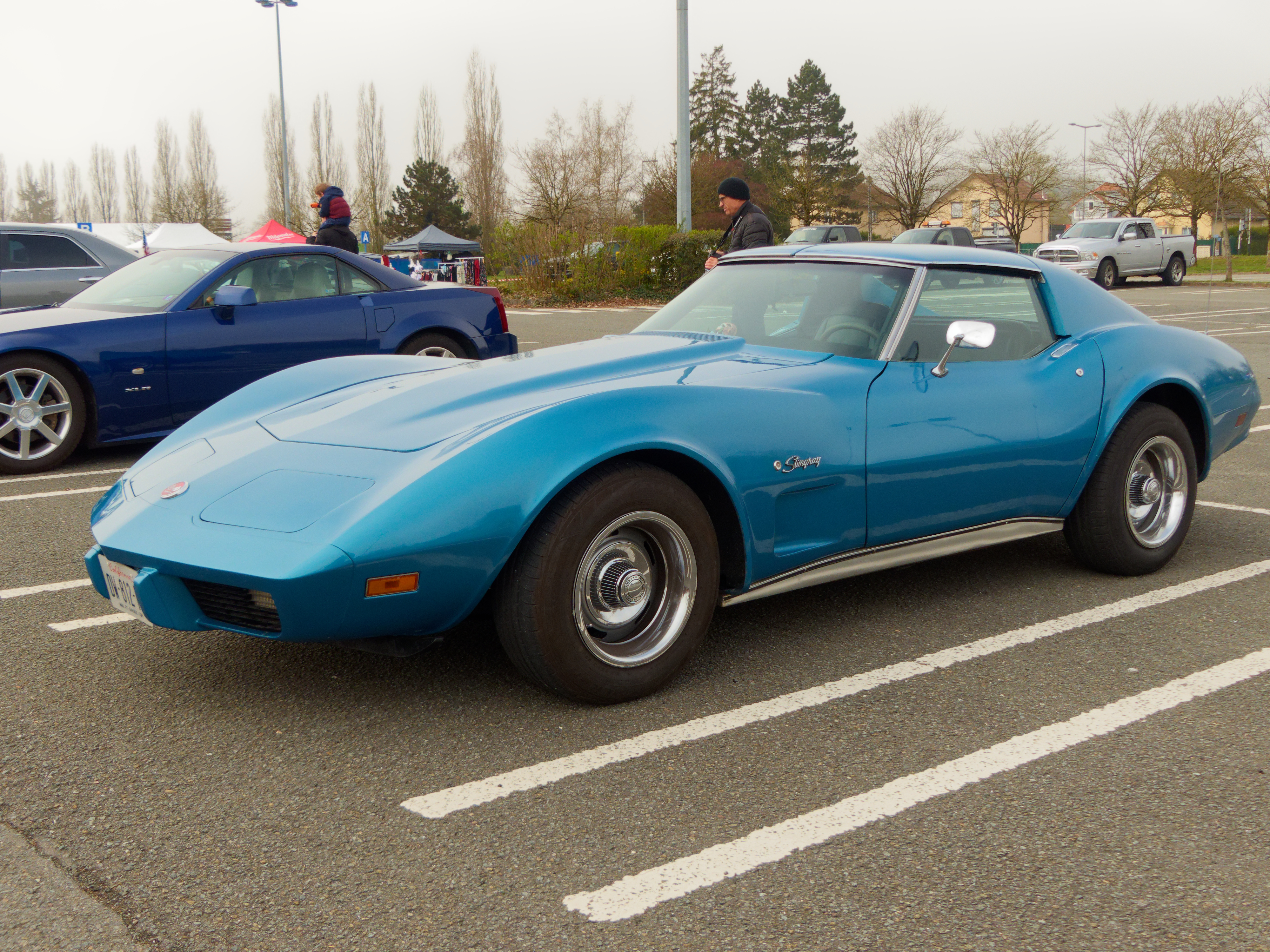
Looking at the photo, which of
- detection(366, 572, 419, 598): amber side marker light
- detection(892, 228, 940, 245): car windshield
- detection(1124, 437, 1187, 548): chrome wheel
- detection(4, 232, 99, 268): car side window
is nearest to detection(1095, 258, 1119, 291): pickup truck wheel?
detection(892, 228, 940, 245): car windshield

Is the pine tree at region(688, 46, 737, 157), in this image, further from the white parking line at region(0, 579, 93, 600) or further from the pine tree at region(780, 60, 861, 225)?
the white parking line at region(0, 579, 93, 600)

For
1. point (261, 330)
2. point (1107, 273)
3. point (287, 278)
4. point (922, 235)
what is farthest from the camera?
point (1107, 273)

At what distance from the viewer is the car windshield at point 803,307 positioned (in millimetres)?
3797

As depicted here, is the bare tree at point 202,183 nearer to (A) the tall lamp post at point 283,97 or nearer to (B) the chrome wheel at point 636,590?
(A) the tall lamp post at point 283,97

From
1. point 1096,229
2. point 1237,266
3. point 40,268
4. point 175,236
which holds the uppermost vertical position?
point 175,236

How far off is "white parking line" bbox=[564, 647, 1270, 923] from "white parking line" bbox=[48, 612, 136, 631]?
2.27 metres

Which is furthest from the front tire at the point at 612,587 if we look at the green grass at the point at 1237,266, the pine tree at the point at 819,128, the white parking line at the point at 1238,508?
the pine tree at the point at 819,128

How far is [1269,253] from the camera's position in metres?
41.2

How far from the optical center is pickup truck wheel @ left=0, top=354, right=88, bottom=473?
644 centimetres

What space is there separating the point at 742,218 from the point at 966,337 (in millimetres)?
5208

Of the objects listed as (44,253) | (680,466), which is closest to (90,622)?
(680,466)

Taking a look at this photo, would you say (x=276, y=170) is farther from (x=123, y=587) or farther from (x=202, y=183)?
(x=123, y=587)

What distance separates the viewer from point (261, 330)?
7.17 m

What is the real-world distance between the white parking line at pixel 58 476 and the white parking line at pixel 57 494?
308mm
